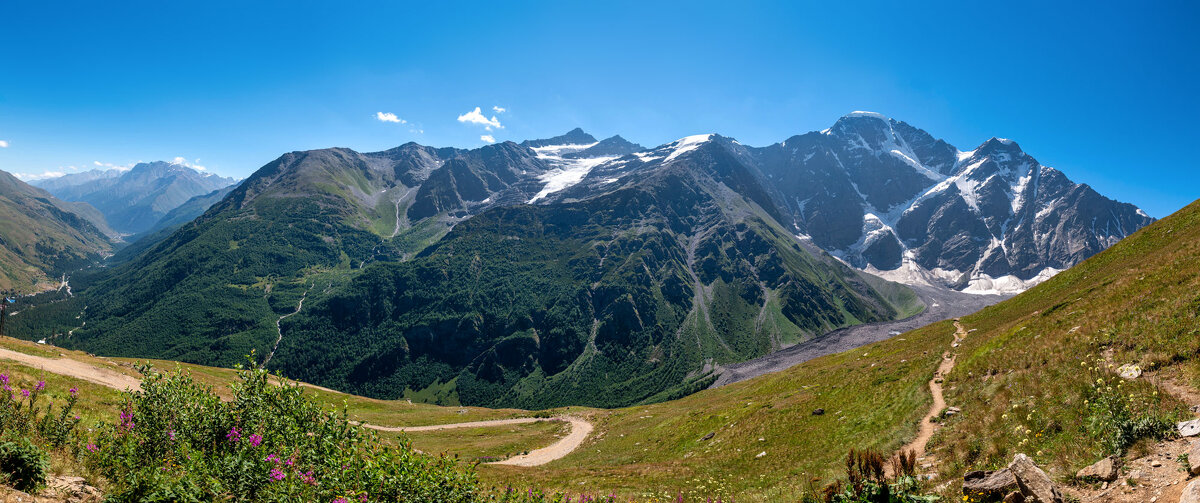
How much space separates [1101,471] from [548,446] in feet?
212

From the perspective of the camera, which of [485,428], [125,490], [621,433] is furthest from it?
[485,428]

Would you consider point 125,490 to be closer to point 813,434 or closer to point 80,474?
point 80,474

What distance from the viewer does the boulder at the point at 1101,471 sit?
1124cm

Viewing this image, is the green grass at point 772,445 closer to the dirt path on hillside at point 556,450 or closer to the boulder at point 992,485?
the boulder at point 992,485

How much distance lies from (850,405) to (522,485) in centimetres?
2654

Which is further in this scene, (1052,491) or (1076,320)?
(1076,320)

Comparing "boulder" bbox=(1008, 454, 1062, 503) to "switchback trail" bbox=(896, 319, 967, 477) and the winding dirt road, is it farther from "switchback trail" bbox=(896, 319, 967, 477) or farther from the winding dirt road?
the winding dirt road

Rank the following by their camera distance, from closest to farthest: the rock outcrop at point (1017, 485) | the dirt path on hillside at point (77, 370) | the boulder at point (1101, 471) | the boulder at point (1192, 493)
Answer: the boulder at point (1192, 493) < the rock outcrop at point (1017, 485) < the boulder at point (1101, 471) < the dirt path on hillside at point (77, 370)

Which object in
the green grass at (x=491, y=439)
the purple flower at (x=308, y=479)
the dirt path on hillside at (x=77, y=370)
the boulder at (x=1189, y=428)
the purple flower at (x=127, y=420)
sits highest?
the purple flower at (x=127, y=420)

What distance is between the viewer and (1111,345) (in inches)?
803

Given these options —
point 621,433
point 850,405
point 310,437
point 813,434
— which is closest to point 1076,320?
point 850,405

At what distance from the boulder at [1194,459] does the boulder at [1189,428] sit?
1583 mm

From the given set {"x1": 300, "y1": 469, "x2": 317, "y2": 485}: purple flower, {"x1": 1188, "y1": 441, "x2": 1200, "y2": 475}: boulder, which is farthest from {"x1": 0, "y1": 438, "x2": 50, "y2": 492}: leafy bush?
{"x1": 1188, "y1": 441, "x2": 1200, "y2": 475}: boulder

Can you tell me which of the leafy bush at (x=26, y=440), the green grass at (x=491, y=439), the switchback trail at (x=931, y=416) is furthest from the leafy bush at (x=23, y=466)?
the green grass at (x=491, y=439)
